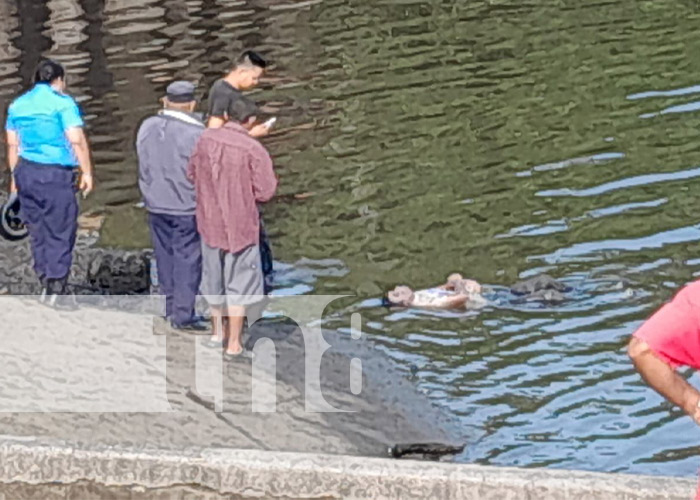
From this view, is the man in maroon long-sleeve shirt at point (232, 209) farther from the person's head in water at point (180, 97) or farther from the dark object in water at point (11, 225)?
the dark object in water at point (11, 225)

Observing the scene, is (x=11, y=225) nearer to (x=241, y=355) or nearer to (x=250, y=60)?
(x=241, y=355)

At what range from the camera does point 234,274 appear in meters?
10.7

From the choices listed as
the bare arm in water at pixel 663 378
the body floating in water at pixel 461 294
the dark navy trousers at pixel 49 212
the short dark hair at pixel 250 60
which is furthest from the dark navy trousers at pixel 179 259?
the bare arm in water at pixel 663 378

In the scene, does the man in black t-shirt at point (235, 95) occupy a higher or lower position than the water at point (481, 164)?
higher

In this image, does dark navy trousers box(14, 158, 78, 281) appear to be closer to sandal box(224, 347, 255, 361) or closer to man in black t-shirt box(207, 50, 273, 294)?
man in black t-shirt box(207, 50, 273, 294)

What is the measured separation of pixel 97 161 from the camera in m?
22.5

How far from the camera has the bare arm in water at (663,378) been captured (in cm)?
503

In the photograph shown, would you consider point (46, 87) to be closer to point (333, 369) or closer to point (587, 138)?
point (333, 369)

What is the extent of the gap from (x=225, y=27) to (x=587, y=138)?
49.6 feet

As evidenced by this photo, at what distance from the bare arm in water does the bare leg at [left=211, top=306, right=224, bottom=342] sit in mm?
6330

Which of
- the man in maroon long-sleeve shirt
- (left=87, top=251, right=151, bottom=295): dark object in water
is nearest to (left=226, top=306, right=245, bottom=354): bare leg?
the man in maroon long-sleeve shirt

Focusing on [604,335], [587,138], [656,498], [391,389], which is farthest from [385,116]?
[656,498]

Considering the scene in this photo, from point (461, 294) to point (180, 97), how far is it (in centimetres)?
446

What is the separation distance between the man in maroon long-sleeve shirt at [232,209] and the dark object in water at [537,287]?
4194 mm
